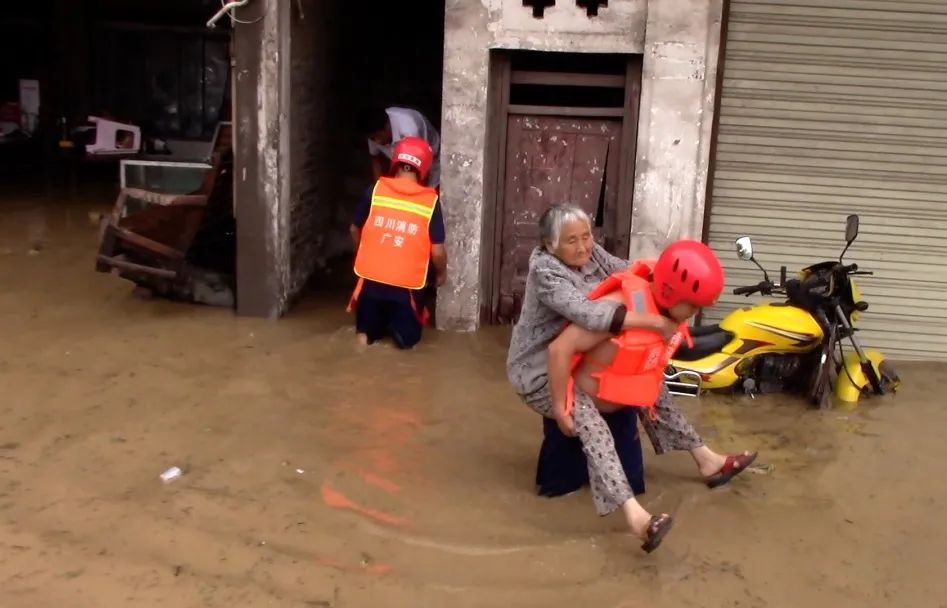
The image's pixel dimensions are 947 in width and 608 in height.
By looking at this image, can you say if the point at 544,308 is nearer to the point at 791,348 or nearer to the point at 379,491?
the point at 379,491

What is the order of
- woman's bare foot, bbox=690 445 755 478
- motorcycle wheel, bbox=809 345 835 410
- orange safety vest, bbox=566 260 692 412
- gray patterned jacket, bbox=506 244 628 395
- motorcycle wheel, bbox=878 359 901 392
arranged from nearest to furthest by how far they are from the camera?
orange safety vest, bbox=566 260 692 412 < gray patterned jacket, bbox=506 244 628 395 < woman's bare foot, bbox=690 445 755 478 < motorcycle wheel, bbox=809 345 835 410 < motorcycle wheel, bbox=878 359 901 392

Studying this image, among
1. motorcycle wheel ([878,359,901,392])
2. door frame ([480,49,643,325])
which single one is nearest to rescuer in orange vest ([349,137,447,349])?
door frame ([480,49,643,325])

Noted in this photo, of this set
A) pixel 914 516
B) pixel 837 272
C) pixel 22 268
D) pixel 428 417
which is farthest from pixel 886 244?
pixel 22 268

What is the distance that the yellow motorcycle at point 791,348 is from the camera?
596 centimetres

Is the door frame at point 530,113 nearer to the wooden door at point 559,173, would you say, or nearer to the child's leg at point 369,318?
the wooden door at point 559,173

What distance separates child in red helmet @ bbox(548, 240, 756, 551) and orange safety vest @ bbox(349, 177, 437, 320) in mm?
2556

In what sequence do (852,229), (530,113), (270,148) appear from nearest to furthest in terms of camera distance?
(852,229) < (270,148) < (530,113)

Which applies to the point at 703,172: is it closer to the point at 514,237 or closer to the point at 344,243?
the point at 514,237

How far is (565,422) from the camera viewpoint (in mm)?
4215

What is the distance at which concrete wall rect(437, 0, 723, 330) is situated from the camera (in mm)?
6754

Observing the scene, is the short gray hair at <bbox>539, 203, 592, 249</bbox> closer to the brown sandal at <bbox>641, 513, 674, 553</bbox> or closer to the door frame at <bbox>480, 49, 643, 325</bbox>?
the brown sandal at <bbox>641, 513, 674, 553</bbox>

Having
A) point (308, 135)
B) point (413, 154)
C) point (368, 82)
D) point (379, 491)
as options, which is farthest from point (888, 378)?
point (368, 82)

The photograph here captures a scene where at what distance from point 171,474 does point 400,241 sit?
2.51 metres

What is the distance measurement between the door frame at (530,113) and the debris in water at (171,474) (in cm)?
312
